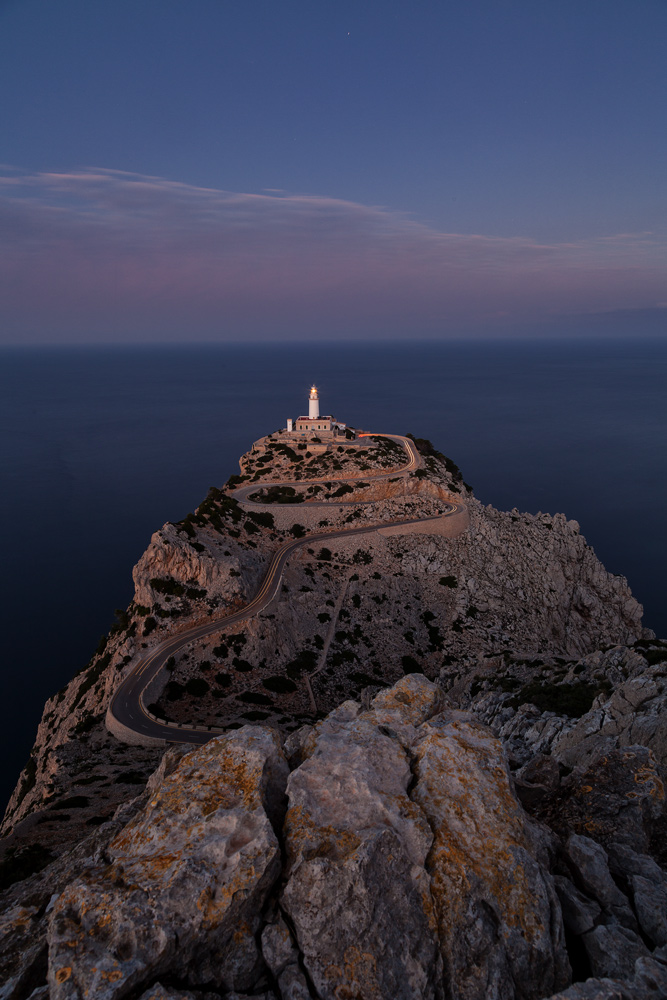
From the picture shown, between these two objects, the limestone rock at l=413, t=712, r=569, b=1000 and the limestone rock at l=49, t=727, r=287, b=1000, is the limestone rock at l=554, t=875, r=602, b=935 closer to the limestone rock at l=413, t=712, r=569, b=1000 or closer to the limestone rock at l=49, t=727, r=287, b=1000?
the limestone rock at l=413, t=712, r=569, b=1000

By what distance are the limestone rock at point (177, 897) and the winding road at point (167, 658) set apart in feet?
77.4

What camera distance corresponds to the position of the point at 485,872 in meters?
8.22

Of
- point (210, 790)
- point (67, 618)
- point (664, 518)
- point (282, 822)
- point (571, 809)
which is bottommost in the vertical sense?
point (67, 618)

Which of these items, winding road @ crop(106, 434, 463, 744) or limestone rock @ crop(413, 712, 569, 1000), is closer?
limestone rock @ crop(413, 712, 569, 1000)

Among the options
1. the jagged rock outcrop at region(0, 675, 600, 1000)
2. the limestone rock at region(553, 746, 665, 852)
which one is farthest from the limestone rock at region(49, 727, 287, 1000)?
the limestone rock at region(553, 746, 665, 852)

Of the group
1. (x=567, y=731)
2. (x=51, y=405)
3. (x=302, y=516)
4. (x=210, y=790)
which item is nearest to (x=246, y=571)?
(x=302, y=516)

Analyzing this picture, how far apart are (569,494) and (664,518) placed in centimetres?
1618

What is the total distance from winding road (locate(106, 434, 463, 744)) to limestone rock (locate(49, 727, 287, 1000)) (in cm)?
2359

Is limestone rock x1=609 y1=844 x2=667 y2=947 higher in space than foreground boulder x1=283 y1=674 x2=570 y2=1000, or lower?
lower

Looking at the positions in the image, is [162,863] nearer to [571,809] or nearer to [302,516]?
[571,809]

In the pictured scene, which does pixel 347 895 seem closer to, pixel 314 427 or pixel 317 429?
pixel 317 429

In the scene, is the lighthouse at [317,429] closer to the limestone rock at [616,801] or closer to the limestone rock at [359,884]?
the limestone rock at [616,801]

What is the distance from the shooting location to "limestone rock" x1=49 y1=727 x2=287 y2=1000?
7008mm

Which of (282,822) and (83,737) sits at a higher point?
(282,822)
